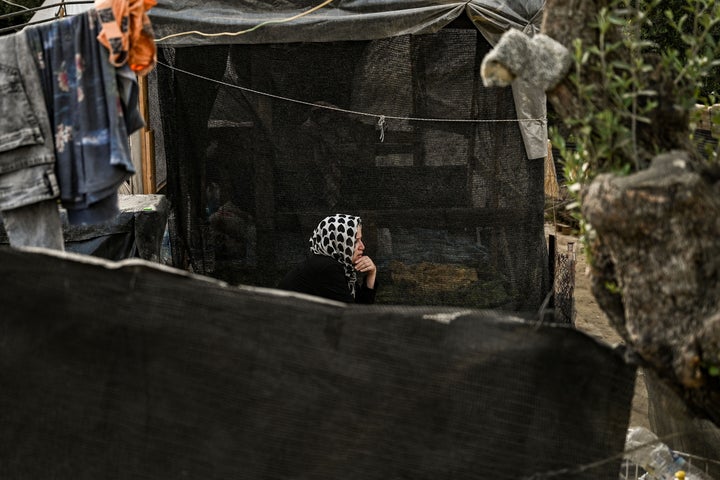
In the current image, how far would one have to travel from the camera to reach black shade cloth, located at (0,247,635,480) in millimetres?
2348

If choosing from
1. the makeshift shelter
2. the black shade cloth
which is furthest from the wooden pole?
the black shade cloth

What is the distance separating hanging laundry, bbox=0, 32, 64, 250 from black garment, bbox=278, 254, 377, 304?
2417 millimetres

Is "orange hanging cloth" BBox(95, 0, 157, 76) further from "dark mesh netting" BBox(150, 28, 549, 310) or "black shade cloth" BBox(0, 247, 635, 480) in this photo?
"dark mesh netting" BBox(150, 28, 549, 310)

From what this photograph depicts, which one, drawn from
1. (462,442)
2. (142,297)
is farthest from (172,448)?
(462,442)

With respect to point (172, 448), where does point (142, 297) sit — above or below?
above

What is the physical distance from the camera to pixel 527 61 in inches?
97.5

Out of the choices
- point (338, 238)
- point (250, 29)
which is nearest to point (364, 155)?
point (250, 29)

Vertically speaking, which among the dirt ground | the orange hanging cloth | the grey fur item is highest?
the orange hanging cloth

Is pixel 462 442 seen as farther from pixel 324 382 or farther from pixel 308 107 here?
pixel 308 107

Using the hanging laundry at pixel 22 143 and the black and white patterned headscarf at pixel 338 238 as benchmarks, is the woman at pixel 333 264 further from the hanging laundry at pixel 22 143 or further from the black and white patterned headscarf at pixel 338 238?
the hanging laundry at pixel 22 143

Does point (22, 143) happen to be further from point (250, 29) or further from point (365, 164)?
point (365, 164)

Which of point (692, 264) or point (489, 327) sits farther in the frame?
point (489, 327)

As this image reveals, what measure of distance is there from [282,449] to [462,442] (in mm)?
526

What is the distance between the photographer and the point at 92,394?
2.38m
